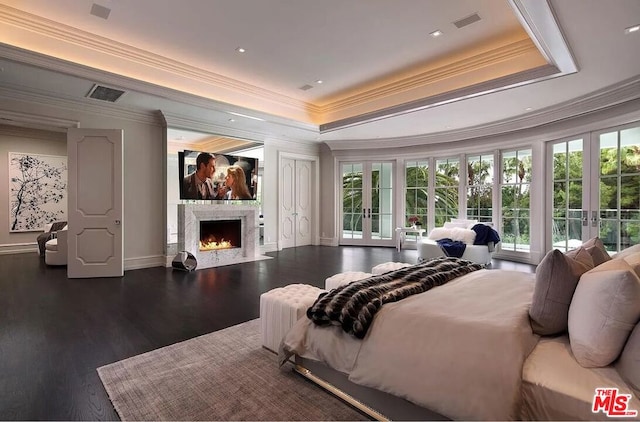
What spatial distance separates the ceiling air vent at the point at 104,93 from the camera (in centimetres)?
460

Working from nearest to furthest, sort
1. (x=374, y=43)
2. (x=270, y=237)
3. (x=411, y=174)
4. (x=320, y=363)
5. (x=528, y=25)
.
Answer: (x=320, y=363)
(x=528, y=25)
(x=374, y=43)
(x=270, y=237)
(x=411, y=174)

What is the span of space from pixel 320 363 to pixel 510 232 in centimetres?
620

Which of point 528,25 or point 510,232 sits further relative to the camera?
point 510,232

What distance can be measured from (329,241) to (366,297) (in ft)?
22.5

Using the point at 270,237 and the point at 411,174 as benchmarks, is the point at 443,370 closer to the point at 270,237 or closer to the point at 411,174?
→ the point at 270,237

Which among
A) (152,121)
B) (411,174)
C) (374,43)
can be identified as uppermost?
(374,43)

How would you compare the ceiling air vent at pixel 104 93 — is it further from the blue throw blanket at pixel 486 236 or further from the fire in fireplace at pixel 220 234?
the blue throw blanket at pixel 486 236

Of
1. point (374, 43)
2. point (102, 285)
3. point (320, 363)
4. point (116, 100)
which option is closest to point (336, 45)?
→ point (374, 43)

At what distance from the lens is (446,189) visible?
7926mm

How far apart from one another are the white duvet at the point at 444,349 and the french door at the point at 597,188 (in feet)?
13.1

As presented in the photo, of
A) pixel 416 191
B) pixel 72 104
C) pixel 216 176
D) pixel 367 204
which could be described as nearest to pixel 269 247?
pixel 216 176

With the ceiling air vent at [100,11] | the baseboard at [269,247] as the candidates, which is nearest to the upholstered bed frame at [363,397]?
the ceiling air vent at [100,11]

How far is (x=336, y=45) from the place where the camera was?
442cm

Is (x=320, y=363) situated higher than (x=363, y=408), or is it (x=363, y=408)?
(x=320, y=363)
